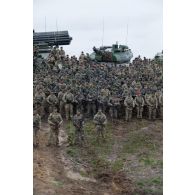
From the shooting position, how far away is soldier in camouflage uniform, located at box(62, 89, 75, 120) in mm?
24644

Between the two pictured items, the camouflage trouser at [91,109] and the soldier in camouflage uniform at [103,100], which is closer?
the camouflage trouser at [91,109]

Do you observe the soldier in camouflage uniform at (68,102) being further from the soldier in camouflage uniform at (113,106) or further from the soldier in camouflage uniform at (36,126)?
the soldier in camouflage uniform at (36,126)

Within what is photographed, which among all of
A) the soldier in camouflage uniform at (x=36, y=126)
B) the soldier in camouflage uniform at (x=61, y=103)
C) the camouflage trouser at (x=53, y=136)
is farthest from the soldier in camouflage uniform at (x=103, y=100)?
the soldier in camouflage uniform at (x=36, y=126)

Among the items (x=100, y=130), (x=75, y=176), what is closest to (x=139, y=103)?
(x=100, y=130)

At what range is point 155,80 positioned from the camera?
26594 mm

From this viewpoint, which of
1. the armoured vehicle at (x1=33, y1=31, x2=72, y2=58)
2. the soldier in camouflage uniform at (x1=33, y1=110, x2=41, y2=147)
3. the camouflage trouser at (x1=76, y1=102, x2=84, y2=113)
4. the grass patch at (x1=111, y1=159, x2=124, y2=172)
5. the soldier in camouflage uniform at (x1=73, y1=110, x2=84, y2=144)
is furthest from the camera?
the camouflage trouser at (x1=76, y1=102, x2=84, y2=113)

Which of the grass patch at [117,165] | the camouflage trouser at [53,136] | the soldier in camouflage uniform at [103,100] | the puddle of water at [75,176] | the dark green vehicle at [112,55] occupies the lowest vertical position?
the puddle of water at [75,176]

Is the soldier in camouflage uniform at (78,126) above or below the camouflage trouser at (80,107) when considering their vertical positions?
below

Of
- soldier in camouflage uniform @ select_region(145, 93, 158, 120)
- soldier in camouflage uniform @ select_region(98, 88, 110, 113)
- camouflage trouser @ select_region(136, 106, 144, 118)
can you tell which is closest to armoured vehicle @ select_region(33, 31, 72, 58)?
soldier in camouflage uniform @ select_region(98, 88, 110, 113)

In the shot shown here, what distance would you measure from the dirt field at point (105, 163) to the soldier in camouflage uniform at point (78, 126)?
27 centimetres

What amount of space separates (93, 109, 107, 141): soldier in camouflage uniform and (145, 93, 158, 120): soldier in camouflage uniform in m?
1.96

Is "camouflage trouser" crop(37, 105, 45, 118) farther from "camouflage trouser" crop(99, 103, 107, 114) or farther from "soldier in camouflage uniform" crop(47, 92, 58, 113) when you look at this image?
"camouflage trouser" crop(99, 103, 107, 114)

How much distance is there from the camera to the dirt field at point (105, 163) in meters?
19.6

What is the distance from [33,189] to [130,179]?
10.2 ft
